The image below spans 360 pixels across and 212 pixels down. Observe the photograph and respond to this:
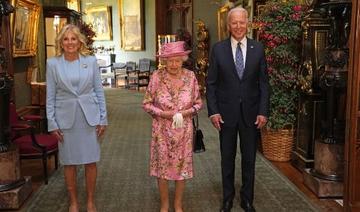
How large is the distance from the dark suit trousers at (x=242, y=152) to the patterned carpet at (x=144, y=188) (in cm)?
24

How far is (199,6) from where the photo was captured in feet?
40.8

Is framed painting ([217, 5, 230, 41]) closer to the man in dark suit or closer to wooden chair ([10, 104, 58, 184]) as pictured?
wooden chair ([10, 104, 58, 184])

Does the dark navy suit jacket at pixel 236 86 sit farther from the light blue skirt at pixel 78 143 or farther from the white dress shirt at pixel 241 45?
the light blue skirt at pixel 78 143

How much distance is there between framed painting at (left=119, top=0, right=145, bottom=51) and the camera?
15874 mm

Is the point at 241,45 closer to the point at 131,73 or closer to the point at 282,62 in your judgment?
the point at 282,62

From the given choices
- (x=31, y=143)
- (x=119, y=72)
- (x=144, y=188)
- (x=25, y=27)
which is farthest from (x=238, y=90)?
(x=119, y=72)

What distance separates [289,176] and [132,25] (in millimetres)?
12473

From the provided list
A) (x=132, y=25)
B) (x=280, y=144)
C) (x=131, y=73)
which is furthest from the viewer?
(x=132, y=25)

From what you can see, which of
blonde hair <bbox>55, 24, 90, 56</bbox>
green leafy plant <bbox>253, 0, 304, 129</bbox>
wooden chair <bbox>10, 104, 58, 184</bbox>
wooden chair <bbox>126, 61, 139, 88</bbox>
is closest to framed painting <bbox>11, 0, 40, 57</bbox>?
wooden chair <bbox>10, 104, 58, 184</bbox>

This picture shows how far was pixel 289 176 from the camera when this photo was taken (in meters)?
4.83

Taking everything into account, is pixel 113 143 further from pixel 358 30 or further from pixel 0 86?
pixel 358 30

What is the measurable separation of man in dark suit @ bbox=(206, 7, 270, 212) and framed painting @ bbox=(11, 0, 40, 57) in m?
3.73

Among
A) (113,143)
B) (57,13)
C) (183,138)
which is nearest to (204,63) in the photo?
(57,13)

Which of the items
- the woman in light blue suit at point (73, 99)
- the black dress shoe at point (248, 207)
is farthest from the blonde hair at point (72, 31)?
the black dress shoe at point (248, 207)
